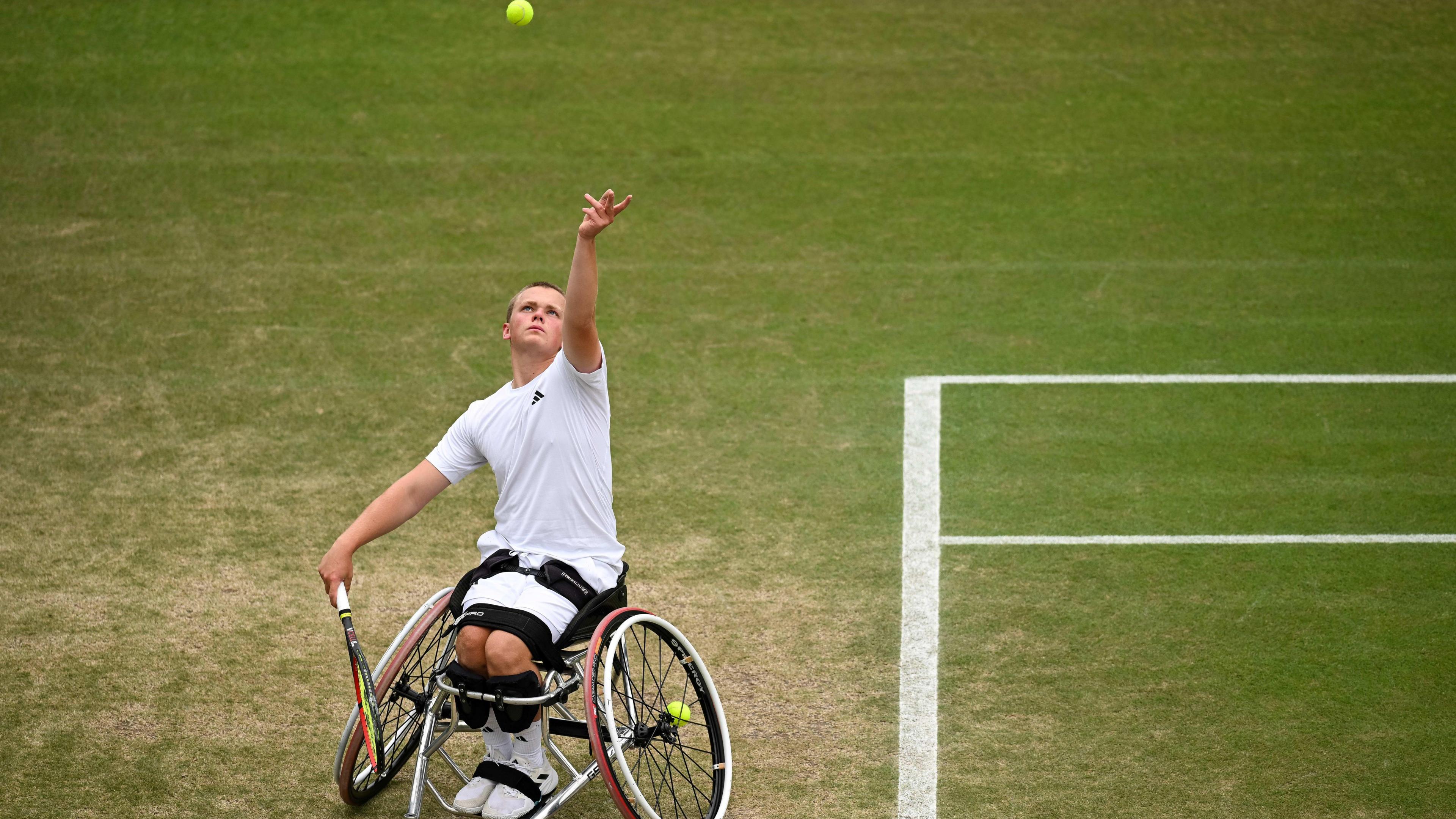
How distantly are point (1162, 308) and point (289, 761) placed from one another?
18.5ft

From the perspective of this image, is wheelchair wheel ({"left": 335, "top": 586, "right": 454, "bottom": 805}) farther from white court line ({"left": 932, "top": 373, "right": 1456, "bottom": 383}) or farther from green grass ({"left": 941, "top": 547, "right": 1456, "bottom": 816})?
white court line ({"left": 932, "top": 373, "right": 1456, "bottom": 383})

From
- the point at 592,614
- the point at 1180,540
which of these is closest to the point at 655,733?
the point at 592,614

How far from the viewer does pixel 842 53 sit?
442 inches

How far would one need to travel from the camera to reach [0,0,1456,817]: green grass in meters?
5.48

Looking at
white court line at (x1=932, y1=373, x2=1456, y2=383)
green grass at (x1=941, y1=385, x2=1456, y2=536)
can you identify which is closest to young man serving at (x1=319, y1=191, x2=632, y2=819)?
green grass at (x1=941, y1=385, x2=1456, y2=536)

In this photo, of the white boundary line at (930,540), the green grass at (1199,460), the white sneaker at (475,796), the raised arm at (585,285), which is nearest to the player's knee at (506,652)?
the white sneaker at (475,796)

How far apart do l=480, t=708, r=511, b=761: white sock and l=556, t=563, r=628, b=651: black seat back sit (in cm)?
34

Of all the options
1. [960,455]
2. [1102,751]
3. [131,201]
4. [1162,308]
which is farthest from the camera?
[131,201]

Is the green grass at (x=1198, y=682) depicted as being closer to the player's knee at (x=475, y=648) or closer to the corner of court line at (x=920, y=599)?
the corner of court line at (x=920, y=599)

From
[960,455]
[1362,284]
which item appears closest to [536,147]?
[960,455]

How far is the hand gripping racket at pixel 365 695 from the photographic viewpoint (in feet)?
14.4

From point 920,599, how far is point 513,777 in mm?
2171

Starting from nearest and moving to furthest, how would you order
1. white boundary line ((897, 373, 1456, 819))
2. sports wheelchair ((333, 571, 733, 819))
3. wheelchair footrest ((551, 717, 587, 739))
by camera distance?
sports wheelchair ((333, 571, 733, 819)) → wheelchair footrest ((551, 717, 587, 739)) → white boundary line ((897, 373, 1456, 819))

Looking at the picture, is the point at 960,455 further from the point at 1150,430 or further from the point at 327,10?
the point at 327,10
